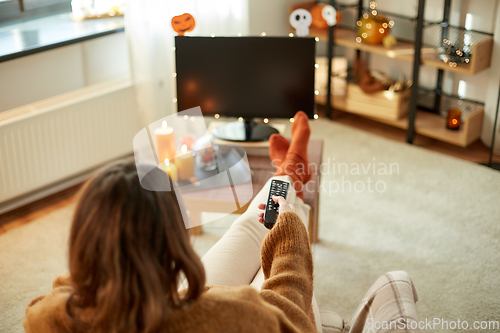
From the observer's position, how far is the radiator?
2.25 meters

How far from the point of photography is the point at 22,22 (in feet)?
8.51

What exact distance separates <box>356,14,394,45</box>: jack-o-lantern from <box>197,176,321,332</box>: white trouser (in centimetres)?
172

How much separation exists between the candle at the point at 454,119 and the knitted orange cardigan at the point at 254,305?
193cm

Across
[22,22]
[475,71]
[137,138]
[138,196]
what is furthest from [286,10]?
[138,196]

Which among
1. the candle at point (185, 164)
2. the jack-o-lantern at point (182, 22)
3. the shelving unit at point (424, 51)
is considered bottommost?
the candle at point (185, 164)

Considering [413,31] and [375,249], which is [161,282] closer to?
[375,249]

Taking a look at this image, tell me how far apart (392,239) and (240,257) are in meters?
1.00

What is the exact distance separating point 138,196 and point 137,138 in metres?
1.14

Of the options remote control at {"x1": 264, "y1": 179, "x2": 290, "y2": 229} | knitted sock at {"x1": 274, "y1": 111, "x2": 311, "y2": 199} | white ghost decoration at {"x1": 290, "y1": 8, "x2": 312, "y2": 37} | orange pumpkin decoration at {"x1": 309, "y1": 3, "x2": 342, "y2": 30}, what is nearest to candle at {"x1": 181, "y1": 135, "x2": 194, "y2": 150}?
knitted sock at {"x1": 274, "y1": 111, "x2": 311, "y2": 199}

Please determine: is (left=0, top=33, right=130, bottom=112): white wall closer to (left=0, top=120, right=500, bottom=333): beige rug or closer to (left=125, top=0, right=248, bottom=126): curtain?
(left=125, top=0, right=248, bottom=126): curtain

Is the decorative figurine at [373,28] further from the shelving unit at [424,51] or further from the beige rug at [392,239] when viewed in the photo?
the beige rug at [392,239]

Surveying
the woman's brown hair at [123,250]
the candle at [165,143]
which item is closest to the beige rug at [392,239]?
the candle at [165,143]

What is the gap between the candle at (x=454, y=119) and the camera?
9.12ft

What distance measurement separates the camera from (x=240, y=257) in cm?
131
